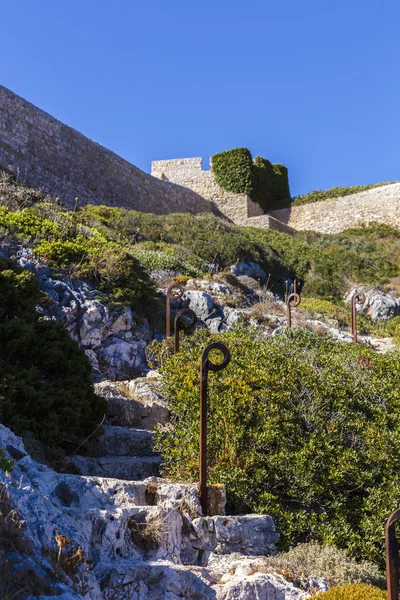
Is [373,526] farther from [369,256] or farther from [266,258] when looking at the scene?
[369,256]

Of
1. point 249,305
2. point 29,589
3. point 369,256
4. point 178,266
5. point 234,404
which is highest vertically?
point 369,256

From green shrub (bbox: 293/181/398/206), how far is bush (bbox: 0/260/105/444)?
27221 millimetres

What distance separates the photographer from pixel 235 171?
3158cm

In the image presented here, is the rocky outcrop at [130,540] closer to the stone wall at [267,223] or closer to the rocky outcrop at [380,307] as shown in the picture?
the rocky outcrop at [380,307]

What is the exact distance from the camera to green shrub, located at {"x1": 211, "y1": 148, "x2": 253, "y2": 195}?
3130cm

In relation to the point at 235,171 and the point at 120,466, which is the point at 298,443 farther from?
the point at 235,171

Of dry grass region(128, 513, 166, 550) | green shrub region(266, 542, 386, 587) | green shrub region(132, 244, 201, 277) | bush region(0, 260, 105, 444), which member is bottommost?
green shrub region(266, 542, 386, 587)

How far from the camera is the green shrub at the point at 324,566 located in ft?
11.3

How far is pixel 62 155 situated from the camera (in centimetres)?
1945

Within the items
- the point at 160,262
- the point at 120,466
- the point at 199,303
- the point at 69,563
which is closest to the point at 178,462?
the point at 120,466

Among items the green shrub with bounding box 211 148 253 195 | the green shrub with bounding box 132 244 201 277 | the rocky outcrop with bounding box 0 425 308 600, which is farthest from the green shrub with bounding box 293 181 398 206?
the rocky outcrop with bounding box 0 425 308 600

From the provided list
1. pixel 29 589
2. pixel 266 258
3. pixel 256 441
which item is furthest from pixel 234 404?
pixel 266 258

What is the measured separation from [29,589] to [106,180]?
20084mm

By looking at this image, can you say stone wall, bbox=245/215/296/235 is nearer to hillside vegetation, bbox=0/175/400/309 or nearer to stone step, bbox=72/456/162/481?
hillside vegetation, bbox=0/175/400/309
